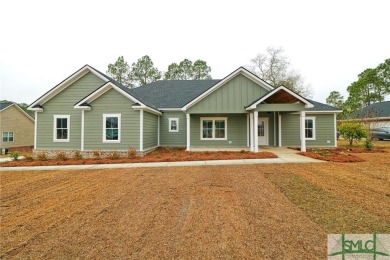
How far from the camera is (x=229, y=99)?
14805mm

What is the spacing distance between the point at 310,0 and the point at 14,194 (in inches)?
704

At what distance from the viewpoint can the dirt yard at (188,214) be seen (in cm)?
306

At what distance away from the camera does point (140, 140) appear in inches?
519

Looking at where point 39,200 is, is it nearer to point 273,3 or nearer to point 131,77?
point 273,3

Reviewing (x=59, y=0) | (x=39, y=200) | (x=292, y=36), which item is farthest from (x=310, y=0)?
(x=39, y=200)

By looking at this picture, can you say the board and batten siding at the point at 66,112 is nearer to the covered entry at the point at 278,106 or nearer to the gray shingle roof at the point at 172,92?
the gray shingle roof at the point at 172,92

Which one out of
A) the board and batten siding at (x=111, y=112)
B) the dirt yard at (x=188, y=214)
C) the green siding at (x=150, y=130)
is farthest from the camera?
the green siding at (x=150, y=130)

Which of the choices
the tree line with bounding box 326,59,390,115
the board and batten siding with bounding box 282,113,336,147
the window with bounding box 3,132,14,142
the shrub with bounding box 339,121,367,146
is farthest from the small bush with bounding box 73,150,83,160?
the tree line with bounding box 326,59,390,115

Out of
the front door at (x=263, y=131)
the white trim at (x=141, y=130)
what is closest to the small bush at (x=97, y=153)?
the white trim at (x=141, y=130)

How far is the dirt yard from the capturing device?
3.06 metres

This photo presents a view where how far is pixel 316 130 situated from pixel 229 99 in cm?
801

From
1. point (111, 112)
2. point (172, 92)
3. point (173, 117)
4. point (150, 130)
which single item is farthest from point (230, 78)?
point (111, 112)

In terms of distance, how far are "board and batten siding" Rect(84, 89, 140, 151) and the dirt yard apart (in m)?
5.60

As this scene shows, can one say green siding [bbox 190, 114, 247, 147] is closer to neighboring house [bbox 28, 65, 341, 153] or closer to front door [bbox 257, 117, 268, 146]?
neighboring house [bbox 28, 65, 341, 153]
